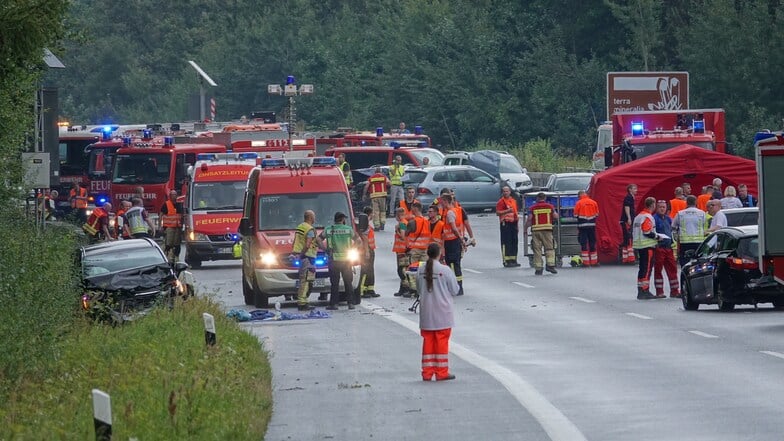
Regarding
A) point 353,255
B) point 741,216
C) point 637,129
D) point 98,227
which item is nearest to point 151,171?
point 98,227

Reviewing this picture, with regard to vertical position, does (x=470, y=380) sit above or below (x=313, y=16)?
below

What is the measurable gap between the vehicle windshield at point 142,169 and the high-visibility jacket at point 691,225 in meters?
18.0

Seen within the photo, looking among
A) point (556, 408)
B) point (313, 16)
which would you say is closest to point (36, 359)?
point (556, 408)

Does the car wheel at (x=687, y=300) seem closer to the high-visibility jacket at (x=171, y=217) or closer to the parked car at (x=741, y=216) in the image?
the parked car at (x=741, y=216)

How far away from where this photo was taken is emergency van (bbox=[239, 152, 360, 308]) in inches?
1086

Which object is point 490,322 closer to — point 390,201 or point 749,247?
point 749,247

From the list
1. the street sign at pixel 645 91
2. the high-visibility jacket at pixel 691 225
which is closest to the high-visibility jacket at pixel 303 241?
the high-visibility jacket at pixel 691 225

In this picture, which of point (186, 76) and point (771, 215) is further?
point (186, 76)

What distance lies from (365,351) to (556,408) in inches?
232

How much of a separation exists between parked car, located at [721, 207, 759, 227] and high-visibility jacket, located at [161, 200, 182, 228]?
12.0m

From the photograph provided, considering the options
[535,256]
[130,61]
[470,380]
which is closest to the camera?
[470,380]

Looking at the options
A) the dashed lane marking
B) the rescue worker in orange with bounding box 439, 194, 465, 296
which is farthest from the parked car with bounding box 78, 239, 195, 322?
the dashed lane marking

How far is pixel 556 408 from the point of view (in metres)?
15.0

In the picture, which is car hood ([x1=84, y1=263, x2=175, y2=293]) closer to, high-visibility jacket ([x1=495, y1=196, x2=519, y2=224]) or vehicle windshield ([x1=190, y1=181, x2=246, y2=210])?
high-visibility jacket ([x1=495, y1=196, x2=519, y2=224])
